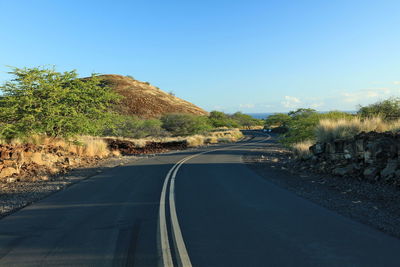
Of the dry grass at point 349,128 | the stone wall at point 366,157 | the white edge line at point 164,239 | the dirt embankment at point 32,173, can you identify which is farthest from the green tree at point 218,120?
the white edge line at point 164,239

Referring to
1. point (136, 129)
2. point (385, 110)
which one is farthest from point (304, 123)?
point (136, 129)

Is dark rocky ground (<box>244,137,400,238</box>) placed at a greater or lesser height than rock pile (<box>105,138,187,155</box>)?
lesser

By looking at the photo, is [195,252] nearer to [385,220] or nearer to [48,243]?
[48,243]

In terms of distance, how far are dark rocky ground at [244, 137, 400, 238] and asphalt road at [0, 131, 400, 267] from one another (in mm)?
417

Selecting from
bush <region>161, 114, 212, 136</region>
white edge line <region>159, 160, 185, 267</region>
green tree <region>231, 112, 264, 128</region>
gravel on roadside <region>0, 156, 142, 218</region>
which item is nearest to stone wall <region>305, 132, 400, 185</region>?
white edge line <region>159, 160, 185, 267</region>

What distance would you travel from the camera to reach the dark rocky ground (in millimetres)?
5918

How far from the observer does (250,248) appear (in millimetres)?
4426

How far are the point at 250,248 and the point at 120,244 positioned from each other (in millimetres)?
1996

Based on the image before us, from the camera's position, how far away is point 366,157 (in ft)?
32.1

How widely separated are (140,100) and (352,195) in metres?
84.8

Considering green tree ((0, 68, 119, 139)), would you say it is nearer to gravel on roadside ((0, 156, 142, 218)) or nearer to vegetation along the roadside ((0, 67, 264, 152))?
vegetation along the roadside ((0, 67, 264, 152))

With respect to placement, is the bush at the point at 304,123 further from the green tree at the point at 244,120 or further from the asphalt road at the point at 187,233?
the green tree at the point at 244,120

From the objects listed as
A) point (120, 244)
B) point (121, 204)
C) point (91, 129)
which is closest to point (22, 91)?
point (91, 129)

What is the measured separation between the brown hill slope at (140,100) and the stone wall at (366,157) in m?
68.1
